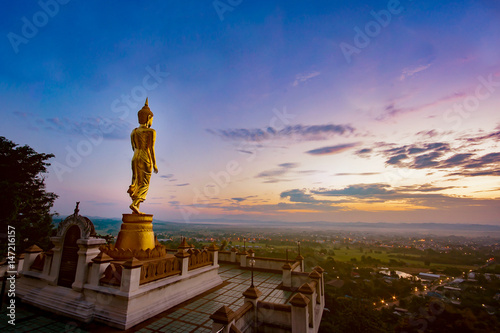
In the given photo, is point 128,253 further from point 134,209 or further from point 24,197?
point 24,197

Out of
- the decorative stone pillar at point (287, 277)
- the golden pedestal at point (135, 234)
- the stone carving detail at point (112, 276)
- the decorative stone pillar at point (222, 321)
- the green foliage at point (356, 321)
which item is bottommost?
the green foliage at point (356, 321)

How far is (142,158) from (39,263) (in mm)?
7338

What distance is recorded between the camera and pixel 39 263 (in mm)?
11305

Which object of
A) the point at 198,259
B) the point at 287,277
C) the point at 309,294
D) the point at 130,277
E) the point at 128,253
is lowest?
the point at 287,277

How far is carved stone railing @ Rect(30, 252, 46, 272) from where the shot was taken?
36.6ft

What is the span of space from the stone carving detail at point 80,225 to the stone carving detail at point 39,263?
8.10 ft

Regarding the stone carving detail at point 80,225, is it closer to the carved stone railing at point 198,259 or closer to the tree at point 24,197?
the carved stone railing at point 198,259

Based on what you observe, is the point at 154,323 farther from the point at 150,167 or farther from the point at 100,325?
the point at 150,167

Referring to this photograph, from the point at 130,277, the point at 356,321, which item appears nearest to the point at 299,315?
the point at 130,277

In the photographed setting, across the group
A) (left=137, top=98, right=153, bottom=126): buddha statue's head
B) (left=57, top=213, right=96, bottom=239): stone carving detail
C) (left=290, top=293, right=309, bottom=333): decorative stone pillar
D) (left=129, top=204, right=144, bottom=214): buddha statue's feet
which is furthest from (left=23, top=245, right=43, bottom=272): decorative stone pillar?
(left=290, top=293, right=309, bottom=333): decorative stone pillar

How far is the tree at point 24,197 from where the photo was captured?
53.8ft

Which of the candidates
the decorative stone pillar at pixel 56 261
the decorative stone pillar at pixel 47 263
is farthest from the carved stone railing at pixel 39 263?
the decorative stone pillar at pixel 56 261

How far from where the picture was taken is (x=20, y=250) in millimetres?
17109

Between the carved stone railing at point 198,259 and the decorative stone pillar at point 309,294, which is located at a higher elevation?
the carved stone railing at point 198,259
